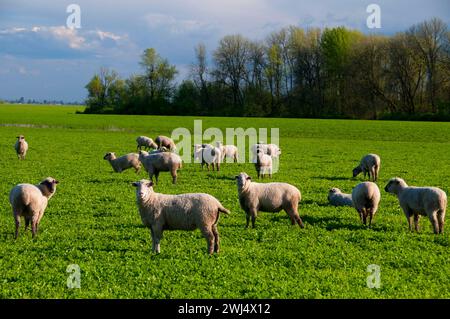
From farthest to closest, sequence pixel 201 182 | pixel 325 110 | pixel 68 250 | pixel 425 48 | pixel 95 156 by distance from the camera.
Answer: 1. pixel 325 110
2. pixel 425 48
3. pixel 95 156
4. pixel 201 182
5. pixel 68 250

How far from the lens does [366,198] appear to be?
1384 cm

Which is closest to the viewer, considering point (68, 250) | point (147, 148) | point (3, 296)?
point (3, 296)

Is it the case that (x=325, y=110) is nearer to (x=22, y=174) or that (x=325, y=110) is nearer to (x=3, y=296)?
(x=22, y=174)

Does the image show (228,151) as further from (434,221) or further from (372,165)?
(434,221)

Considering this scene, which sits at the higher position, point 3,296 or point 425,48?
point 425,48

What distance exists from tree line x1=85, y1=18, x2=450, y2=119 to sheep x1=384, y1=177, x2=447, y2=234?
265ft

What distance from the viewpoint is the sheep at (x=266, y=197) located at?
533 inches

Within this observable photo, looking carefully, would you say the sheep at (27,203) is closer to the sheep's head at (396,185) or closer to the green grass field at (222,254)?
the green grass field at (222,254)

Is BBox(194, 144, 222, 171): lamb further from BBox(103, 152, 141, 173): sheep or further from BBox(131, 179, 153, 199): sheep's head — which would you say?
BBox(131, 179, 153, 199): sheep's head

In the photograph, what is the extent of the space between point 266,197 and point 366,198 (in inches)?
113

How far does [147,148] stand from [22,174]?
1745cm

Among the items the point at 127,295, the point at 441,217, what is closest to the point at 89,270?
the point at 127,295

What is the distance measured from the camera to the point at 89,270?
9.73 meters
